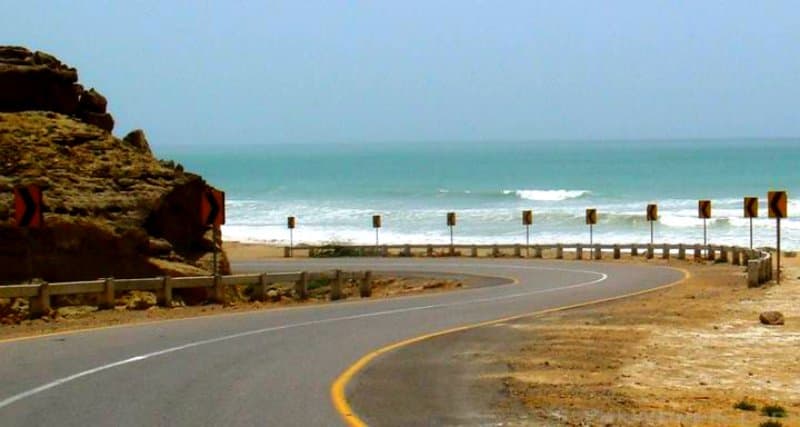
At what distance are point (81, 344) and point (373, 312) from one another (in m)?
8.03

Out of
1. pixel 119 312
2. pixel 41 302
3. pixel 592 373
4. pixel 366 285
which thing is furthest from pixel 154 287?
pixel 592 373

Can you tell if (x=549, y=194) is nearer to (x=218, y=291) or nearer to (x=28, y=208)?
(x=218, y=291)

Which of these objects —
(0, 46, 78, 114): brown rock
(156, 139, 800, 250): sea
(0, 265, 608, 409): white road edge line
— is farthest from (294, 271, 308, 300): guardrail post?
(156, 139, 800, 250): sea

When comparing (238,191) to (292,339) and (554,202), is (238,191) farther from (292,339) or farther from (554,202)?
(292,339)

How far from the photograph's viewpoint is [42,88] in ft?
96.7

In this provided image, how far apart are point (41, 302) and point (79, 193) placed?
5197mm

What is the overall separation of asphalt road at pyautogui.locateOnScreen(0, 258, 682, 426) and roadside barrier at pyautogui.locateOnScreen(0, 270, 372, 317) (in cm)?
173

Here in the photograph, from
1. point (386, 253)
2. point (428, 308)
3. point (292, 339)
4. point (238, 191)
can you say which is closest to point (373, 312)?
point (428, 308)

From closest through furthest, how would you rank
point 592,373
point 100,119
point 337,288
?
point 592,373 → point 337,288 → point 100,119

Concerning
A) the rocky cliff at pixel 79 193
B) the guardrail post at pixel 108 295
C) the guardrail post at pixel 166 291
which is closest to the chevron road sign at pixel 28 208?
the guardrail post at pixel 108 295

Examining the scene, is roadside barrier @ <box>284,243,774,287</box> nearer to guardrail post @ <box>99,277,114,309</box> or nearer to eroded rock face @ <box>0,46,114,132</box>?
eroded rock face @ <box>0,46,114,132</box>

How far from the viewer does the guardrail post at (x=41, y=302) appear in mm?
21234

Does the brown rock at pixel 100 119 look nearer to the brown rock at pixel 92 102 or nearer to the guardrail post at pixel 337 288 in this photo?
the brown rock at pixel 92 102

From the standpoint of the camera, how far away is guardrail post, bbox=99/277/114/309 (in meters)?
22.8
